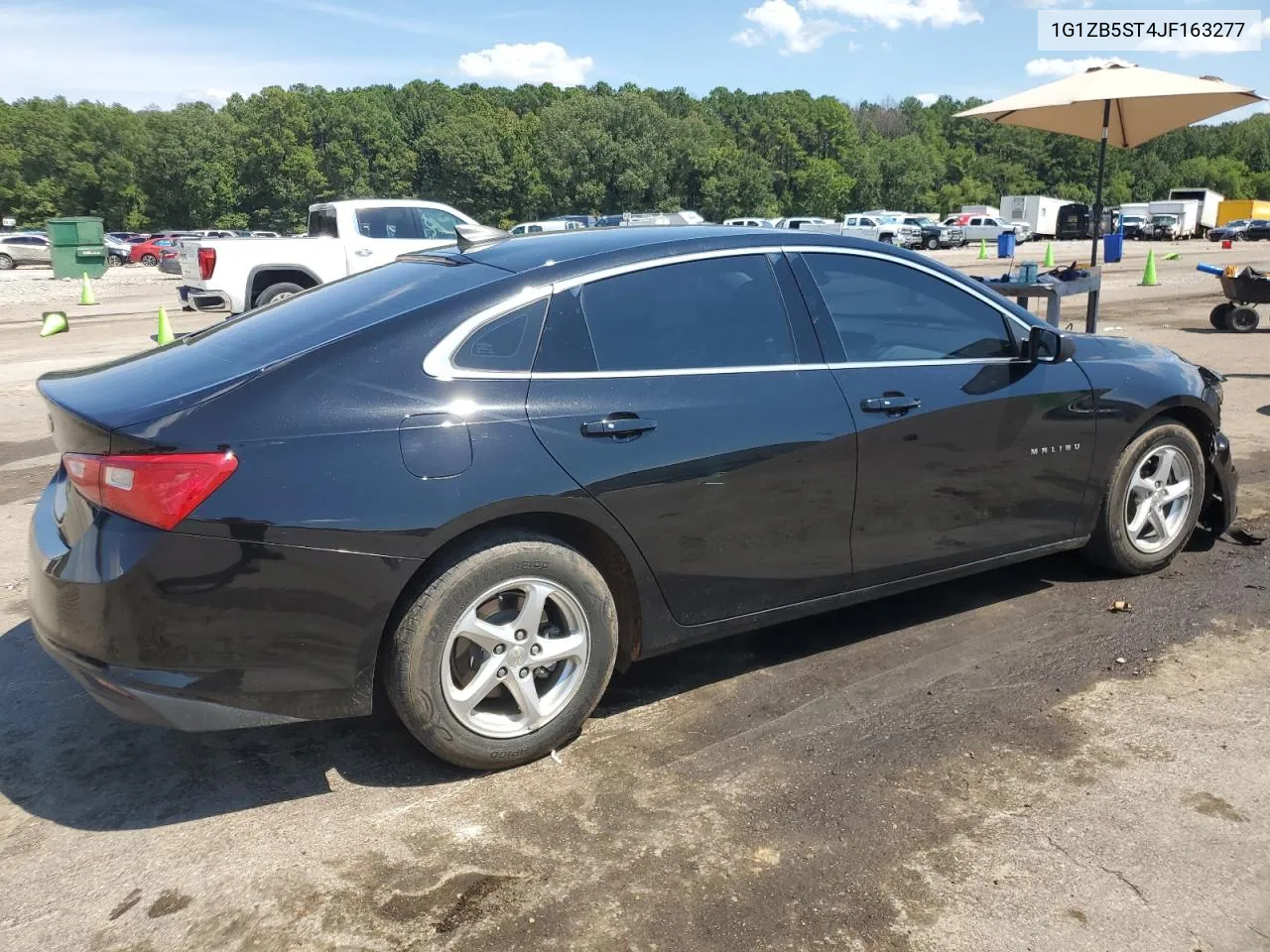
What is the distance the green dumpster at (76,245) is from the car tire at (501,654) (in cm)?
3644

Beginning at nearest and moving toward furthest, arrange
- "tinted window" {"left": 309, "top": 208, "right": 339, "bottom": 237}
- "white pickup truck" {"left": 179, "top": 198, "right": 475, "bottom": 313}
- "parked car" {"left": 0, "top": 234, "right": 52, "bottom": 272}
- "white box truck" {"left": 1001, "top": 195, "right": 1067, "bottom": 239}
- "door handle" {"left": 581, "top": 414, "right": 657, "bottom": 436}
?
"door handle" {"left": 581, "top": 414, "right": 657, "bottom": 436}, "white pickup truck" {"left": 179, "top": 198, "right": 475, "bottom": 313}, "tinted window" {"left": 309, "top": 208, "right": 339, "bottom": 237}, "parked car" {"left": 0, "top": 234, "right": 52, "bottom": 272}, "white box truck" {"left": 1001, "top": 195, "right": 1067, "bottom": 239}

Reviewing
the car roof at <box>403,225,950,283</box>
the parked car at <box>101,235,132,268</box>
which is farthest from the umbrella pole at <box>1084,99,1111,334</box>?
the parked car at <box>101,235,132,268</box>

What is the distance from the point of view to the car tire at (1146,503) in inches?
184

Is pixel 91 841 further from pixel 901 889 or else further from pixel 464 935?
pixel 901 889

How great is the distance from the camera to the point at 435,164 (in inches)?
3748

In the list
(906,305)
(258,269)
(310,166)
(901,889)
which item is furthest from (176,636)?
(310,166)

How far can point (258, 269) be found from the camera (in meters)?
14.0

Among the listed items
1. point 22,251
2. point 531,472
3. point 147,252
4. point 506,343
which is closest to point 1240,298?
point 506,343

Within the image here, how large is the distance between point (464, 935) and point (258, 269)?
12943 millimetres

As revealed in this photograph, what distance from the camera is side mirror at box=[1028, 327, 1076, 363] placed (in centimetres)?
425

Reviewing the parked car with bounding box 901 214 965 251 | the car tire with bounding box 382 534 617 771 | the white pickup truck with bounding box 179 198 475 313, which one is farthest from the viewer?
the parked car with bounding box 901 214 965 251

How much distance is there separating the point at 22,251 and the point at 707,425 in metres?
53.7

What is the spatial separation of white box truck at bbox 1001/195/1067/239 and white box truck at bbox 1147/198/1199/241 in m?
6.42

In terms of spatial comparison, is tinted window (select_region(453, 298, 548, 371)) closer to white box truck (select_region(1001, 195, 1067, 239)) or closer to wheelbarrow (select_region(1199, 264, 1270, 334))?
wheelbarrow (select_region(1199, 264, 1270, 334))
